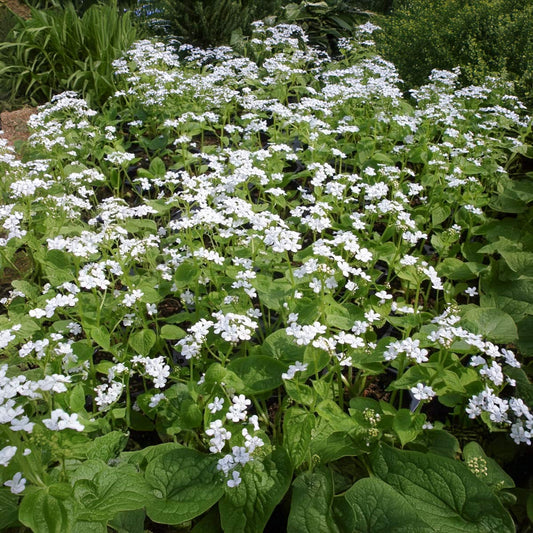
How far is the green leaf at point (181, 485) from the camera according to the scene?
1.63 metres

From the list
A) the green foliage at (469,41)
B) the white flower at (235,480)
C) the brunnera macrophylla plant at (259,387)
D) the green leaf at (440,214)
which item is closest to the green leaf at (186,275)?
the brunnera macrophylla plant at (259,387)

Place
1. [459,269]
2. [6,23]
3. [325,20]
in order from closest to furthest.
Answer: [459,269], [6,23], [325,20]

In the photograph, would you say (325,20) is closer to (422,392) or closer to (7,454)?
(422,392)

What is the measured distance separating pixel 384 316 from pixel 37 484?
5.62ft

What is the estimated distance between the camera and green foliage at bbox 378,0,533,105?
213 inches

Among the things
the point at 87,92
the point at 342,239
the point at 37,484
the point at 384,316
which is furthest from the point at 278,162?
the point at 87,92

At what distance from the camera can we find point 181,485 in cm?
177

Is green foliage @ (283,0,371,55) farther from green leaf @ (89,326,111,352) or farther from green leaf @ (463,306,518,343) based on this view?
green leaf @ (89,326,111,352)

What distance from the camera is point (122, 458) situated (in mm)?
1924

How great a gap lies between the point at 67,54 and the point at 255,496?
6977mm

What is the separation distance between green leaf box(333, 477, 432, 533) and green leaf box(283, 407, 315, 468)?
0.22m

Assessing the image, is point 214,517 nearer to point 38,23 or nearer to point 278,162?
point 278,162

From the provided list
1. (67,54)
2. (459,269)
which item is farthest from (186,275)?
(67,54)

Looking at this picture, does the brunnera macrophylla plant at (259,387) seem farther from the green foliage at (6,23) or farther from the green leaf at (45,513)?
the green foliage at (6,23)
